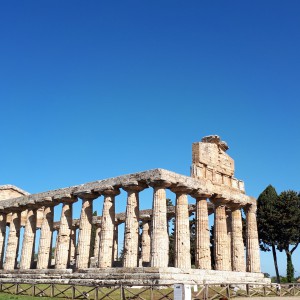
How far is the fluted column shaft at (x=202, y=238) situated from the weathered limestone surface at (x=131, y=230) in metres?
5.28

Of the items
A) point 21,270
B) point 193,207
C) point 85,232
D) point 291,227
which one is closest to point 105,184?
point 85,232

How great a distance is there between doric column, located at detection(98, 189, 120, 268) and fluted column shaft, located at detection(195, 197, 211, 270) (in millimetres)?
6986

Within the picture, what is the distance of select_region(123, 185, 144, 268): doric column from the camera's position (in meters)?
31.8

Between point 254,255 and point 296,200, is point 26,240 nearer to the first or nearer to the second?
point 254,255

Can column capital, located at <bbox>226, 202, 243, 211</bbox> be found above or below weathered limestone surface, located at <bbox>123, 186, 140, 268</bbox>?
above

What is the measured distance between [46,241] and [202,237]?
15582 millimetres

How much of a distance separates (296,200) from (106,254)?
3082cm

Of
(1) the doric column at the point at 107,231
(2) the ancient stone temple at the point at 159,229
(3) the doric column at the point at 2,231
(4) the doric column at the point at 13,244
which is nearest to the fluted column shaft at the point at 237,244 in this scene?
(2) the ancient stone temple at the point at 159,229

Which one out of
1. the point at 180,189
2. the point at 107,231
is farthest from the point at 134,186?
the point at 107,231

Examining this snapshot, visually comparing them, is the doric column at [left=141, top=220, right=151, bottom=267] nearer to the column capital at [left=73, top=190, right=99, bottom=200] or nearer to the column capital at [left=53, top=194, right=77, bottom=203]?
the column capital at [left=53, top=194, right=77, bottom=203]

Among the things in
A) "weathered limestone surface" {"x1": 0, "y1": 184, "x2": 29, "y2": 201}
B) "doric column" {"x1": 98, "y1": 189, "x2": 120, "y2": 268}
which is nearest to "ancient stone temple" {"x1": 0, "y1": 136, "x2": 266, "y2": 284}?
"doric column" {"x1": 98, "y1": 189, "x2": 120, "y2": 268}

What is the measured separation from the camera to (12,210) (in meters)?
46.2

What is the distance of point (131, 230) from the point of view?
3256 cm

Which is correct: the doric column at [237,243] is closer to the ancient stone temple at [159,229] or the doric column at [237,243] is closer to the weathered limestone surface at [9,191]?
the ancient stone temple at [159,229]
